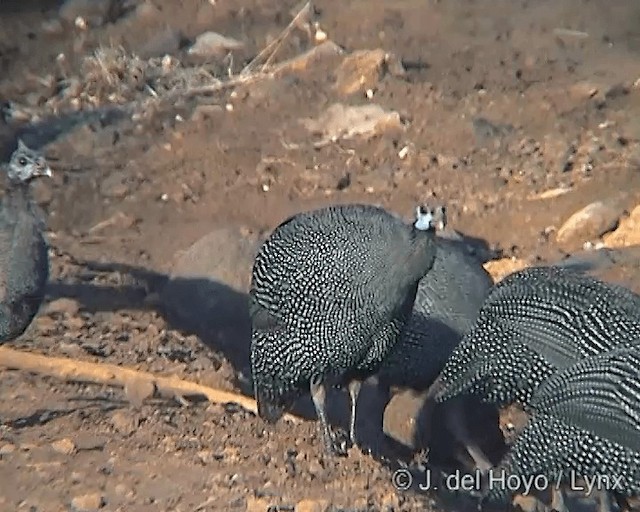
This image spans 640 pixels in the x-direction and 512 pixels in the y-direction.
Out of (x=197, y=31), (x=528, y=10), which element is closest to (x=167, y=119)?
(x=197, y=31)

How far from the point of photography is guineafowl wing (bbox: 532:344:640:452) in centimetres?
445

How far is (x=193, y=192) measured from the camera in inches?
297

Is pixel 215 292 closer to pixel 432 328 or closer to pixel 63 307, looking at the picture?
pixel 63 307

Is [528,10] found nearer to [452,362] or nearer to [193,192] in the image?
[193,192]

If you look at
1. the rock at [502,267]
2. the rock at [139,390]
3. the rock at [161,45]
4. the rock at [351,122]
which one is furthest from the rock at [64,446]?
the rock at [161,45]

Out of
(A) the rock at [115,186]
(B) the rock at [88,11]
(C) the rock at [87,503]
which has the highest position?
(B) the rock at [88,11]

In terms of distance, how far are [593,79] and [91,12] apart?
13.7 ft

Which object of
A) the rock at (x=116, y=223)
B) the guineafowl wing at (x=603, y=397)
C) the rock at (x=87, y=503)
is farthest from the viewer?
the rock at (x=116, y=223)

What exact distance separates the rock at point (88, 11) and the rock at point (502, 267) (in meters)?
4.89

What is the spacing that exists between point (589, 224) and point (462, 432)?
5.94ft

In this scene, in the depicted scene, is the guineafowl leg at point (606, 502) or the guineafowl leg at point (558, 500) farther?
the guineafowl leg at point (558, 500)

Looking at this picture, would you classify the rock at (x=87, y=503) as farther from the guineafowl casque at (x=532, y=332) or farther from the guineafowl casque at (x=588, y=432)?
the guineafowl casque at (x=532, y=332)

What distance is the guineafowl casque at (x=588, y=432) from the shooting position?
4.46 metres

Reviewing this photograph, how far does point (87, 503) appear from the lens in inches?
167
